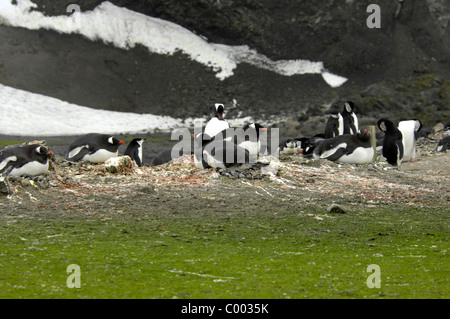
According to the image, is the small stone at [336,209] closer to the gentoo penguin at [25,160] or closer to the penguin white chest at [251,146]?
the penguin white chest at [251,146]

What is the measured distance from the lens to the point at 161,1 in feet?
109

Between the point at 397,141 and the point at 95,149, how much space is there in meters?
5.88

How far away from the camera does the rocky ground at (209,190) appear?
7.00 metres

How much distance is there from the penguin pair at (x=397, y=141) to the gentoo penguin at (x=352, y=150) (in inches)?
47.2

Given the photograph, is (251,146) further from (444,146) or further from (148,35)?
(148,35)

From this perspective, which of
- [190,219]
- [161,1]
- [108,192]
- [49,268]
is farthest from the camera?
[161,1]

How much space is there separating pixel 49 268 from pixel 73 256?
395 mm

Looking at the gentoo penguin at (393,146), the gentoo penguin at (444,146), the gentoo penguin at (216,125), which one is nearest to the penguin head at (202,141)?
the gentoo penguin at (216,125)

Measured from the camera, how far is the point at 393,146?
481 inches

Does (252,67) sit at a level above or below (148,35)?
below

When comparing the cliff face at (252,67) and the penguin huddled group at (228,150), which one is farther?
the cliff face at (252,67)

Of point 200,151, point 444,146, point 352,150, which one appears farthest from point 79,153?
point 444,146
